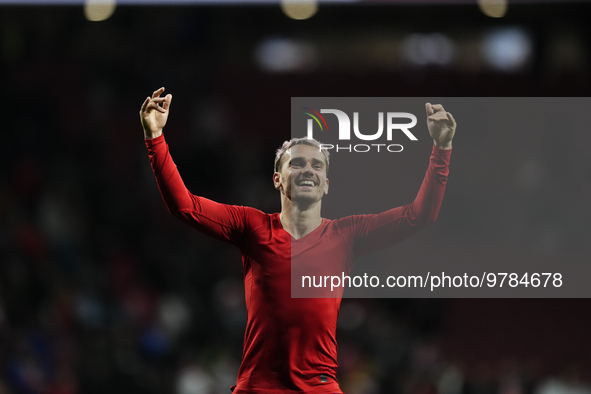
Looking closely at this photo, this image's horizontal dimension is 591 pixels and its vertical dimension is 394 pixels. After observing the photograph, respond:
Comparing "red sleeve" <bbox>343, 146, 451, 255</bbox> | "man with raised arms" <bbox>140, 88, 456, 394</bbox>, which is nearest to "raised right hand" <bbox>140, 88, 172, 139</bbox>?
"man with raised arms" <bbox>140, 88, 456, 394</bbox>

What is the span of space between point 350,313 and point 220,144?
2.76m

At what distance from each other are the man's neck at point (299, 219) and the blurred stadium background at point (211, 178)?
319 cm

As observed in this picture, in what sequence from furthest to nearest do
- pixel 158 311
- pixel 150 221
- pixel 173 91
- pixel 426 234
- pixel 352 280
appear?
pixel 173 91 → pixel 150 221 → pixel 158 311 → pixel 426 234 → pixel 352 280

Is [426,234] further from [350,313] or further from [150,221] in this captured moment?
[150,221]

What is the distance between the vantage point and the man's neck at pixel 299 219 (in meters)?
3.20

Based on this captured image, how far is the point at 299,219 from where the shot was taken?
10.5ft

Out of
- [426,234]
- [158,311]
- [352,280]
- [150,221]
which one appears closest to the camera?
[352,280]

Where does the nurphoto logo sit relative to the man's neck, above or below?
above

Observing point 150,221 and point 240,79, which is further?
point 240,79

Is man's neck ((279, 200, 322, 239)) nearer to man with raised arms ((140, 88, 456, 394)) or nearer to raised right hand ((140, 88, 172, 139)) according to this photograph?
man with raised arms ((140, 88, 456, 394))

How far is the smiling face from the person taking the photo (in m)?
3.16

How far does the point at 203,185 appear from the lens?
8352 millimetres

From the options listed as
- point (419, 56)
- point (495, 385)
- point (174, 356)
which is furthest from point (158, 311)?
point (419, 56)

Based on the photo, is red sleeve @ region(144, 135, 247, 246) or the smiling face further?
the smiling face
